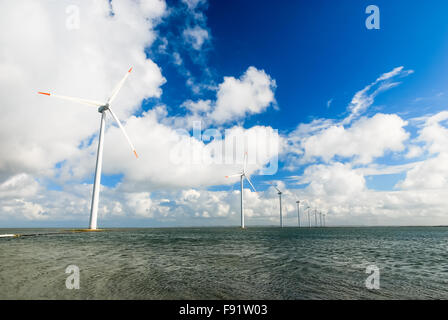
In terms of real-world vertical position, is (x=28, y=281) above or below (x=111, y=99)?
below

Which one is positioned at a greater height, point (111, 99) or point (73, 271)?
point (111, 99)
